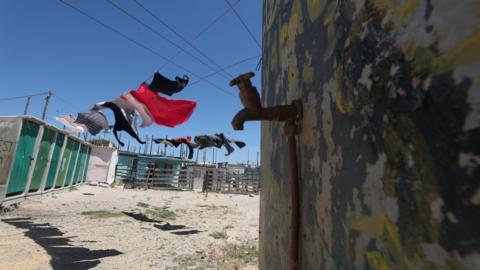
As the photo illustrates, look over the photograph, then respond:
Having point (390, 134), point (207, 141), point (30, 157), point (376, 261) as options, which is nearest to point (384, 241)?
point (376, 261)

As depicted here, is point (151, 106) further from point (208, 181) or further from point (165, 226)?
point (208, 181)

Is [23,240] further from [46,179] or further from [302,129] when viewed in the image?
[46,179]

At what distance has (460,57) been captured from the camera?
24.4 inches

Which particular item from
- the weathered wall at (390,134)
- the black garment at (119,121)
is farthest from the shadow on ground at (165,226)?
the weathered wall at (390,134)

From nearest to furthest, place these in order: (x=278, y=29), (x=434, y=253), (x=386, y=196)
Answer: (x=434, y=253) < (x=386, y=196) < (x=278, y=29)

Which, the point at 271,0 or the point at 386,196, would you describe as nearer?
the point at 386,196

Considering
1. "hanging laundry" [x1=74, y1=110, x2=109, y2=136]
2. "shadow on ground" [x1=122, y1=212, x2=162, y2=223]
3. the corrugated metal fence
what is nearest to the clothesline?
"shadow on ground" [x1=122, y1=212, x2=162, y2=223]

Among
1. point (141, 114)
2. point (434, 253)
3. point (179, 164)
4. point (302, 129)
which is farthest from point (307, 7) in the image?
point (179, 164)

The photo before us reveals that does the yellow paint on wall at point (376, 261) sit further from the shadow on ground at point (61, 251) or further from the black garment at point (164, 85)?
the black garment at point (164, 85)

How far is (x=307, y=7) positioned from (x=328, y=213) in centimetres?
91

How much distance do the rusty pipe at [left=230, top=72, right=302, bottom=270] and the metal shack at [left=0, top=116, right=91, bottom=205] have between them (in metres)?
9.28

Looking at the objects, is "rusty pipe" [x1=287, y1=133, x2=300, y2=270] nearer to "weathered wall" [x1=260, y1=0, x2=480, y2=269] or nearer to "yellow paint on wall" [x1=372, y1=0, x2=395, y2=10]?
"weathered wall" [x1=260, y1=0, x2=480, y2=269]

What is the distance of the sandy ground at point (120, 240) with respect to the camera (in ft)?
14.1

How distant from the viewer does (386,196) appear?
786 mm
